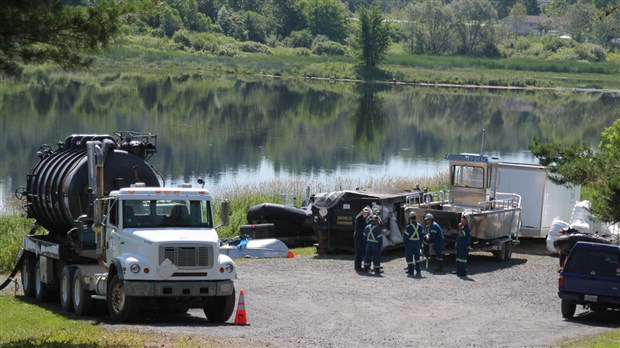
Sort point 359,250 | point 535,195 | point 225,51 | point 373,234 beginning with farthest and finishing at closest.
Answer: point 225,51, point 535,195, point 359,250, point 373,234

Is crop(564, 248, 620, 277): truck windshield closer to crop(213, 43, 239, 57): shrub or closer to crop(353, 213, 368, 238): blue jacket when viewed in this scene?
crop(353, 213, 368, 238): blue jacket

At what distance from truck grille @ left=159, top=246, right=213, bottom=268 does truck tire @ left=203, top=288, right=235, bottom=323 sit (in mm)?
953

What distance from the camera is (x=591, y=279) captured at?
22.1 m

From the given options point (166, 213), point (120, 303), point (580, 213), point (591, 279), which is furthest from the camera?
point (580, 213)

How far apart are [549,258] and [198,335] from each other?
15.6m

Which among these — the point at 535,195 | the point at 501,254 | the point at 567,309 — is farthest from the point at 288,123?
the point at 567,309

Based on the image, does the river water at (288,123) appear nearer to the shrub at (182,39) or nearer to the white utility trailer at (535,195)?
the white utility trailer at (535,195)

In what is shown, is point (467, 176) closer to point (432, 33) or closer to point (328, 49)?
point (328, 49)

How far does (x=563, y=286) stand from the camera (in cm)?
2225

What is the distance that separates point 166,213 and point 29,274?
17.8ft

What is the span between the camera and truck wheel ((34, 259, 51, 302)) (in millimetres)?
23438

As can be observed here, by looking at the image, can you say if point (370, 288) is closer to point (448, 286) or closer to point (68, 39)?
point (448, 286)

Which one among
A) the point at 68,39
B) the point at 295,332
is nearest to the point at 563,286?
the point at 295,332

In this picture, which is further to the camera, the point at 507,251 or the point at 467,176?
the point at 467,176
